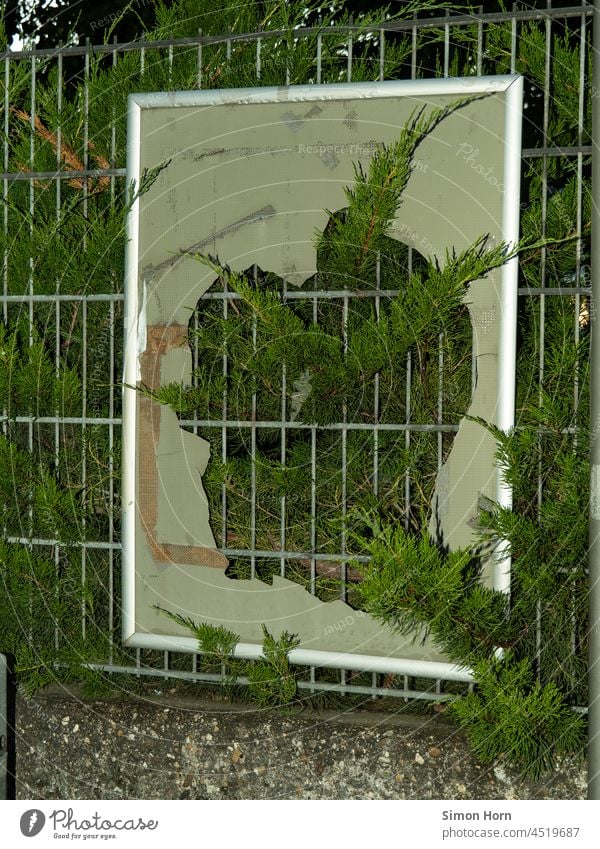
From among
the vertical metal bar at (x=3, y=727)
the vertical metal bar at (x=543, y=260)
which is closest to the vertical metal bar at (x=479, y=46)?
the vertical metal bar at (x=543, y=260)

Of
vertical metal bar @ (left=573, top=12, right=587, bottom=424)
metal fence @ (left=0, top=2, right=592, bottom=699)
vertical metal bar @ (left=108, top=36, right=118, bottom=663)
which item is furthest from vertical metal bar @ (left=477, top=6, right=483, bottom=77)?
vertical metal bar @ (left=108, top=36, right=118, bottom=663)

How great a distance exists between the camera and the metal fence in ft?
11.9

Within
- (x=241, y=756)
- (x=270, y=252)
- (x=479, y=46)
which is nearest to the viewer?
(x=479, y=46)

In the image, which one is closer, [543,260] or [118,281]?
[543,260]

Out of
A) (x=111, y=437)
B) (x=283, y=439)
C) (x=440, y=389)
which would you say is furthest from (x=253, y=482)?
(x=440, y=389)

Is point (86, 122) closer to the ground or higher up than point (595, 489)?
higher up

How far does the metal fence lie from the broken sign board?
0.15m

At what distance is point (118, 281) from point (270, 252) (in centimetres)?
72

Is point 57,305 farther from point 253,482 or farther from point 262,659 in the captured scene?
point 262,659

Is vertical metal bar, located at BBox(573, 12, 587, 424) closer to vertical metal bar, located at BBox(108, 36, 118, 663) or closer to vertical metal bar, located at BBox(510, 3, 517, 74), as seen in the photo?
vertical metal bar, located at BBox(510, 3, 517, 74)

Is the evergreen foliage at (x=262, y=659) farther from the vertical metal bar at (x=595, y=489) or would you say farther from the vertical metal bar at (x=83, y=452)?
the vertical metal bar at (x=595, y=489)

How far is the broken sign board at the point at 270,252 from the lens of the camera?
132 inches
